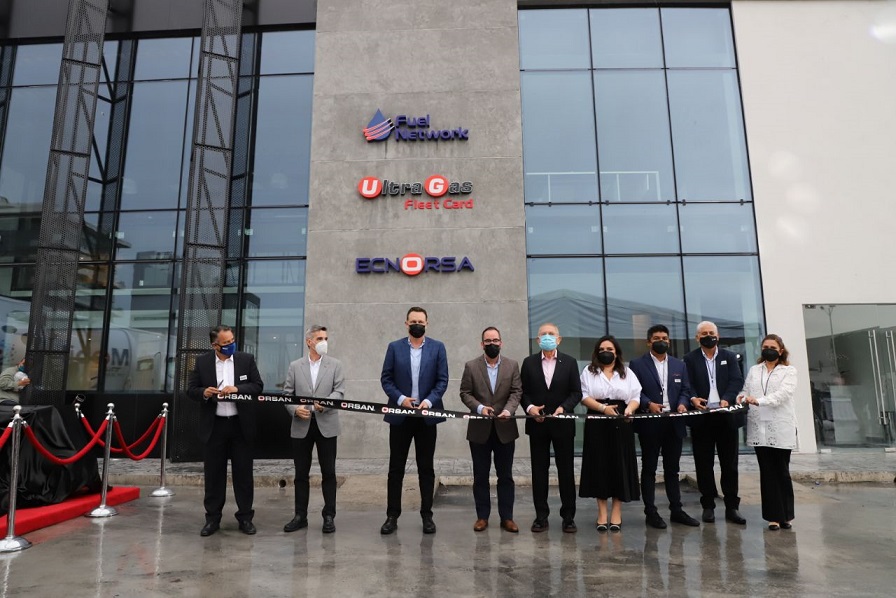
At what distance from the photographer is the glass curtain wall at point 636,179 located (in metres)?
12.5

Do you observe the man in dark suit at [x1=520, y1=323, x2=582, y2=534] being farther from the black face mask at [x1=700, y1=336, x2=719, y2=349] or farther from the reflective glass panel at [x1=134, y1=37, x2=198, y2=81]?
the reflective glass panel at [x1=134, y1=37, x2=198, y2=81]

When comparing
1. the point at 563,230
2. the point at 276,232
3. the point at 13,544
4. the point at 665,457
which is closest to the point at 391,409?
the point at 665,457

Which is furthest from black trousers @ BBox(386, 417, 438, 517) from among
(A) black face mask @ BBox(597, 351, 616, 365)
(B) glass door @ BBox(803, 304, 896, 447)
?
(B) glass door @ BBox(803, 304, 896, 447)

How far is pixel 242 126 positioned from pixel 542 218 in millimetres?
7081

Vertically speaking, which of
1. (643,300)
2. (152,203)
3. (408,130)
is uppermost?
(408,130)

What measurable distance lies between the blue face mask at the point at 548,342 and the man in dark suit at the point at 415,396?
39.9 inches

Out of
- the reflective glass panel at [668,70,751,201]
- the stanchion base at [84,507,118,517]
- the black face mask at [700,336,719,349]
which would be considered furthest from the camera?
the reflective glass panel at [668,70,751,201]

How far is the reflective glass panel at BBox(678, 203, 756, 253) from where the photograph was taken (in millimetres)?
12680

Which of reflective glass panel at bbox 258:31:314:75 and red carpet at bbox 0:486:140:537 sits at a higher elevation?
Result: reflective glass panel at bbox 258:31:314:75

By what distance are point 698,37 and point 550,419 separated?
11.4 meters

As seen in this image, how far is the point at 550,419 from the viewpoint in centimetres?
600

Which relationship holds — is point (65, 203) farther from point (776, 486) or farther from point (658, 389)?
point (776, 486)

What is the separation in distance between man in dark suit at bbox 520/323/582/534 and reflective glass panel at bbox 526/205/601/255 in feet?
22.0

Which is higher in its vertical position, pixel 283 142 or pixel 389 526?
pixel 283 142
